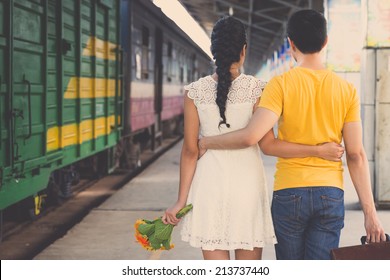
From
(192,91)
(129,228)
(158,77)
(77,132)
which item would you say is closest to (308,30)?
(192,91)

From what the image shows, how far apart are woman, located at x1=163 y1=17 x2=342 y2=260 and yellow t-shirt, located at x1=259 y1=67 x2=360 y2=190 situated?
22 centimetres

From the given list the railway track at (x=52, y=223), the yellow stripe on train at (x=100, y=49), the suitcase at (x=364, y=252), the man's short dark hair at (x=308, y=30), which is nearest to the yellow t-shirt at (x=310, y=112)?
the man's short dark hair at (x=308, y=30)

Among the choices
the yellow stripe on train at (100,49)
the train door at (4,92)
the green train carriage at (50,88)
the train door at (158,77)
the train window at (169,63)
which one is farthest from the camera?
the train window at (169,63)

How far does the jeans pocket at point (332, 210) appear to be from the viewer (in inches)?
121

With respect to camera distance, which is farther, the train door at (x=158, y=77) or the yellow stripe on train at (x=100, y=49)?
the train door at (x=158, y=77)

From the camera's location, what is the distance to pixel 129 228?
323 inches

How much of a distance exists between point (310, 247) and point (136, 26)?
1064 cm

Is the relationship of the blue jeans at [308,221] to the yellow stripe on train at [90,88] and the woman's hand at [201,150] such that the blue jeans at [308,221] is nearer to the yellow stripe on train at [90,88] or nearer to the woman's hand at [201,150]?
the woman's hand at [201,150]

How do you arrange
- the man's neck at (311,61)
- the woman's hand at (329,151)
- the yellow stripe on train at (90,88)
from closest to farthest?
the woman's hand at (329,151) → the man's neck at (311,61) → the yellow stripe on train at (90,88)

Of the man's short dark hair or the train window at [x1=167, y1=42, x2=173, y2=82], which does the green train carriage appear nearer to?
the man's short dark hair

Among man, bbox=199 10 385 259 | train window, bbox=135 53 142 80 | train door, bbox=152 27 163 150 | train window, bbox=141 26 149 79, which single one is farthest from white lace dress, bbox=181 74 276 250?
train door, bbox=152 27 163 150

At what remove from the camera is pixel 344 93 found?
3098mm
